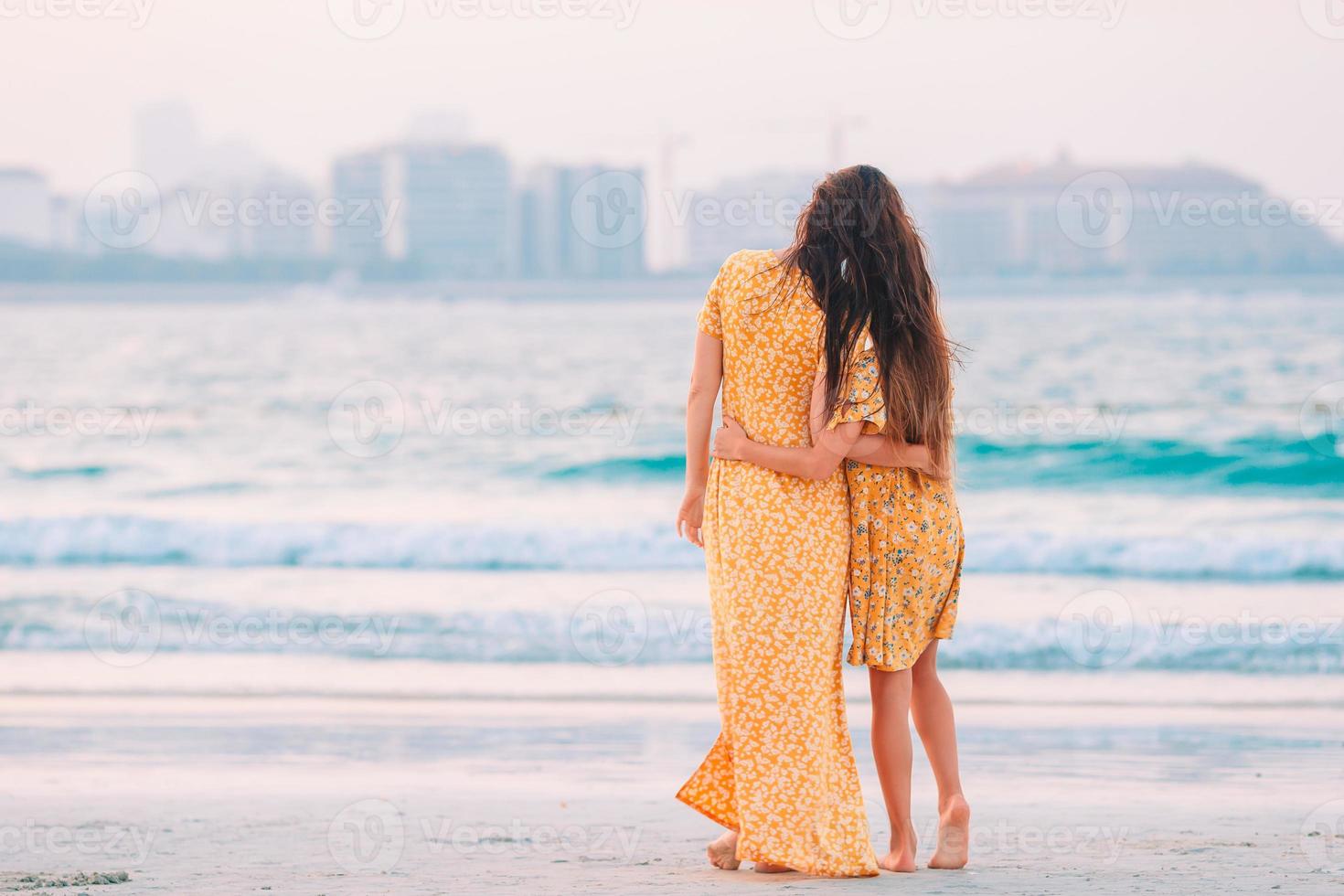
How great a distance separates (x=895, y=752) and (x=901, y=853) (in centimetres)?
24

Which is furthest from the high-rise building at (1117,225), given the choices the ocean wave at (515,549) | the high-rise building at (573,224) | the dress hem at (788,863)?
the dress hem at (788,863)

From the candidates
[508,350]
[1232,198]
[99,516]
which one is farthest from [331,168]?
[99,516]

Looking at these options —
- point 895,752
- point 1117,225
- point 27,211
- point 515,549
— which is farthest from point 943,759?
point 1117,225

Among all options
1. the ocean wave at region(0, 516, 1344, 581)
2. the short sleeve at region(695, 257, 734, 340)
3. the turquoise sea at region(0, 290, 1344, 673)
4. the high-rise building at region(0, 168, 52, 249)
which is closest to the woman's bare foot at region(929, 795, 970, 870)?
the turquoise sea at region(0, 290, 1344, 673)

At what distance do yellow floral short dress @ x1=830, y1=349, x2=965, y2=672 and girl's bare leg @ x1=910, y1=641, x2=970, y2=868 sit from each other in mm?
163

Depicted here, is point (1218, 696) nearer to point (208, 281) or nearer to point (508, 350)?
point (508, 350)

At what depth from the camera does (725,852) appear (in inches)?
129

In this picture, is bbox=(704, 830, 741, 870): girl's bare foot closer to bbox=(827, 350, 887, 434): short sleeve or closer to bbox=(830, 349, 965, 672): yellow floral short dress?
Answer: bbox=(830, 349, 965, 672): yellow floral short dress

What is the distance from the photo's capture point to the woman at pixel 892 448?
298cm

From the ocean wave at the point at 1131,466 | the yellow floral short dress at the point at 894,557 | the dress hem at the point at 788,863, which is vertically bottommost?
the dress hem at the point at 788,863

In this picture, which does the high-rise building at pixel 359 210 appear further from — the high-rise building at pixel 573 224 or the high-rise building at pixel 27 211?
the high-rise building at pixel 27 211

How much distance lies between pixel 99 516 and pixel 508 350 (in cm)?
1713

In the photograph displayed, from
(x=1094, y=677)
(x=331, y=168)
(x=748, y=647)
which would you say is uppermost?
(x=331, y=168)

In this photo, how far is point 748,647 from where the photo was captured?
10.1 ft
